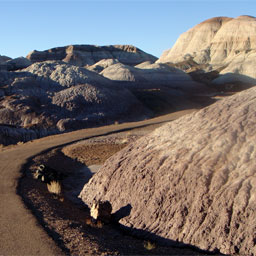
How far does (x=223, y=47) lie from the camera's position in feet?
286

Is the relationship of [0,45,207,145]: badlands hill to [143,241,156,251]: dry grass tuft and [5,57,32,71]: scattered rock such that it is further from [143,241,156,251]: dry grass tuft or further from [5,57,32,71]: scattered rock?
[5,57,32,71]: scattered rock

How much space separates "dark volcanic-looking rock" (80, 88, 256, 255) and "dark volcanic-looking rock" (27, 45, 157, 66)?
10496cm

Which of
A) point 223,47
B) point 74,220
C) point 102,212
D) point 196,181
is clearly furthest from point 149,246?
point 223,47

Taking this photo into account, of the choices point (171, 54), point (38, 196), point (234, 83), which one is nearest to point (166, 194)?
point (38, 196)

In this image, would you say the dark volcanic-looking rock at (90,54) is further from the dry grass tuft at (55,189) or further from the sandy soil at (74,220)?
the dry grass tuft at (55,189)

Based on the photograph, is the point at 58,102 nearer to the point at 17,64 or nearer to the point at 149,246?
the point at 149,246

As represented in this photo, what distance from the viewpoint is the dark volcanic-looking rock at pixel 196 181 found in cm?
723

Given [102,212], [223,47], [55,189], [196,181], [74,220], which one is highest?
[223,47]

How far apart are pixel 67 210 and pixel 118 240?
235 cm

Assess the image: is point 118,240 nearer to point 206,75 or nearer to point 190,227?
point 190,227

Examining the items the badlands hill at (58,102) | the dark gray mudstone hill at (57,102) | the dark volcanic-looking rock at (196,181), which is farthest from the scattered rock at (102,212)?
the dark gray mudstone hill at (57,102)

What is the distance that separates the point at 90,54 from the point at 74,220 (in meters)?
115

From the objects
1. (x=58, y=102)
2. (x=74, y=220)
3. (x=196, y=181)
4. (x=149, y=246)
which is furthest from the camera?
(x=58, y=102)

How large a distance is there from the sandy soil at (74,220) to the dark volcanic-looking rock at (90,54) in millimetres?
99495
